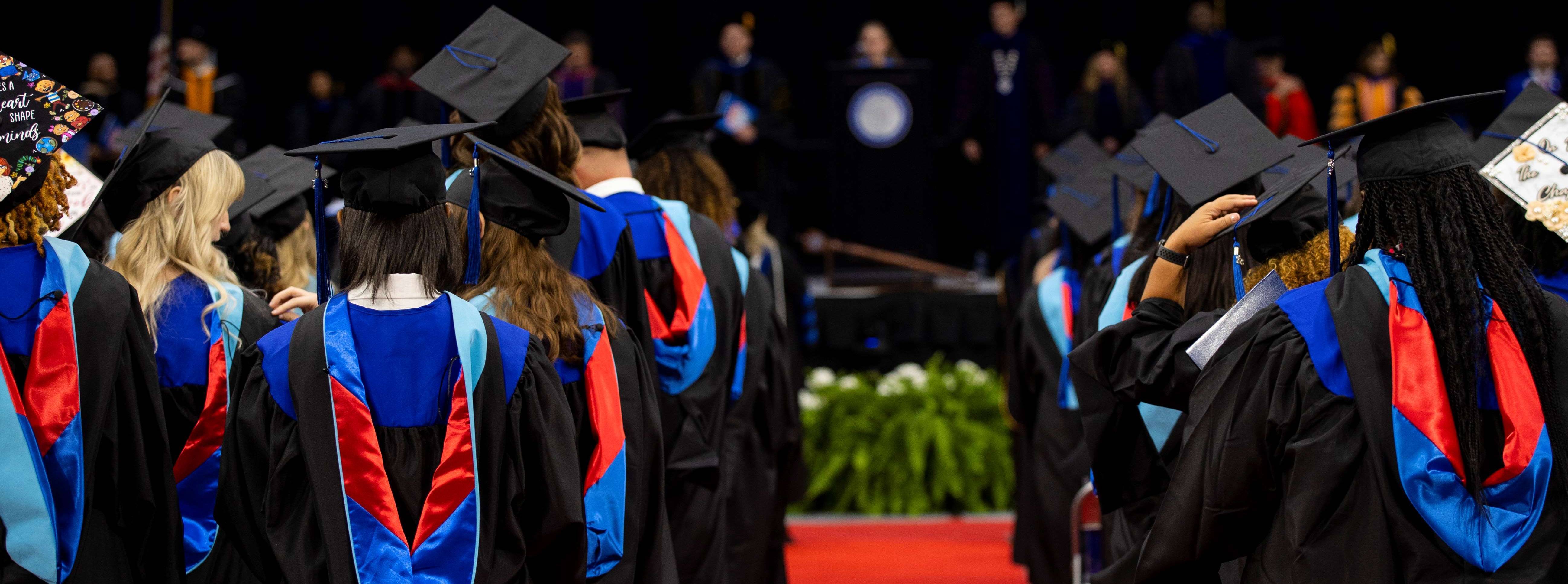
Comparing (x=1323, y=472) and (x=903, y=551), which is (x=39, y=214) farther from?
(x=903, y=551)

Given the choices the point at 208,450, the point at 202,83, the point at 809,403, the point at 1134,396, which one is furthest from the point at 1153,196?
the point at 202,83

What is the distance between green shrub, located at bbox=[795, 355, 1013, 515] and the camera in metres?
7.55

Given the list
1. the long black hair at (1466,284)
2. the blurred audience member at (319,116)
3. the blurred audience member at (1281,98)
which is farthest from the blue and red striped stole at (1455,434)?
the blurred audience member at (319,116)

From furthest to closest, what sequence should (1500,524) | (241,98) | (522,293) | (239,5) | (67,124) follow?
(239,5), (241,98), (522,293), (67,124), (1500,524)

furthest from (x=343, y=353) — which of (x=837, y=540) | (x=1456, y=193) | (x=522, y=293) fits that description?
(x=837, y=540)

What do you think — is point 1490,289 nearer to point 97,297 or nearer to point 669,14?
point 97,297

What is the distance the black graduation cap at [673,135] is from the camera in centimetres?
428

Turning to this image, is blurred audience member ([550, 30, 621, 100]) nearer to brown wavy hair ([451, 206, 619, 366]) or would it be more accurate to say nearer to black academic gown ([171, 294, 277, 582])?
black academic gown ([171, 294, 277, 582])

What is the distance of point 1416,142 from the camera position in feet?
7.41

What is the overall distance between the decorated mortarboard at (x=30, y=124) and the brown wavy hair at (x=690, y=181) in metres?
2.09

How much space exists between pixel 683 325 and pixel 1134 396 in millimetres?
1272

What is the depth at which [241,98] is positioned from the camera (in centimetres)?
1099

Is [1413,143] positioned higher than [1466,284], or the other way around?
[1413,143]

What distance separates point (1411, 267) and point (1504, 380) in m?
0.22
